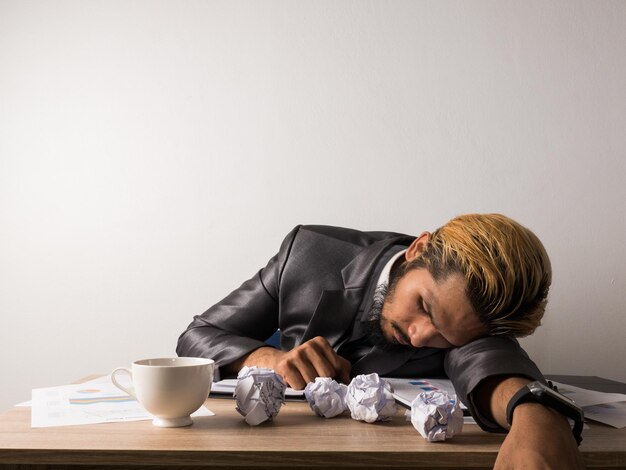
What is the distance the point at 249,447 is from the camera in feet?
2.41

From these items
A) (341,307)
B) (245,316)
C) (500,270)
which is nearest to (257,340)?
(245,316)

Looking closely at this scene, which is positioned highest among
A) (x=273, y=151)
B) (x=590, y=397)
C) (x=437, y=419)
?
(x=273, y=151)

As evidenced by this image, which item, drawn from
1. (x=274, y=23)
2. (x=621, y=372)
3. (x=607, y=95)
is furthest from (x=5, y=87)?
(x=621, y=372)

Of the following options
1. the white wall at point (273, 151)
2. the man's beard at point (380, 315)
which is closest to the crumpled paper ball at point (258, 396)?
the man's beard at point (380, 315)

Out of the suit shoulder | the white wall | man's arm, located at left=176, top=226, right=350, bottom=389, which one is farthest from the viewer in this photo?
the white wall

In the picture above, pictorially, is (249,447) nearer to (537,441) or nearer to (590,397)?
(537,441)

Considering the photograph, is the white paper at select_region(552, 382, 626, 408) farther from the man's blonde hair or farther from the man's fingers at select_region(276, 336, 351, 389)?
the man's fingers at select_region(276, 336, 351, 389)

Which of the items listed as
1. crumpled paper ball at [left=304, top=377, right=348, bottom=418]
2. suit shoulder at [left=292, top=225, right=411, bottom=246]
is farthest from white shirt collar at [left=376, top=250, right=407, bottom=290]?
crumpled paper ball at [left=304, top=377, right=348, bottom=418]

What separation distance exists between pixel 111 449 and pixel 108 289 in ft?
→ 4.42

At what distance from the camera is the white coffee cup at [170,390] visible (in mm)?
804

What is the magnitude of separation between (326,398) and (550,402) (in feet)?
0.94

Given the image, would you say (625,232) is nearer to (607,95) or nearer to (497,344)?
(607,95)

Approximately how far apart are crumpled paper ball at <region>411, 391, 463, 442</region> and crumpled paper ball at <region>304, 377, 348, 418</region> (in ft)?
0.43

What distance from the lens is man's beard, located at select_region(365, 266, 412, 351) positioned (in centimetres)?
134
